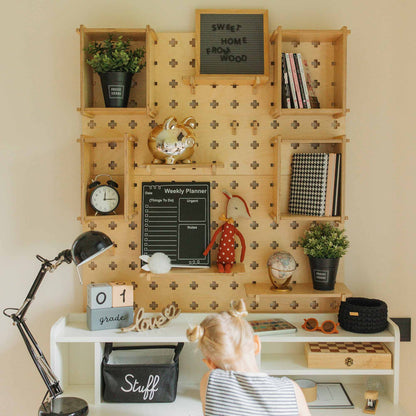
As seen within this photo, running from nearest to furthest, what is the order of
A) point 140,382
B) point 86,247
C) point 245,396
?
point 245,396 < point 86,247 < point 140,382

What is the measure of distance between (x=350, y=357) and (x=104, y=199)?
1.37m

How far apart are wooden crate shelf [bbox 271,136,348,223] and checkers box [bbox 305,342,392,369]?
61 cm

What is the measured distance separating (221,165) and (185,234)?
39 centimetres

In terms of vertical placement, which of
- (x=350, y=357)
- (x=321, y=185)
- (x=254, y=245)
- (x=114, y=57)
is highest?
(x=114, y=57)

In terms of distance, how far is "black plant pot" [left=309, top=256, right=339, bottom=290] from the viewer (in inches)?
98.3

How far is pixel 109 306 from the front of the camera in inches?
97.7

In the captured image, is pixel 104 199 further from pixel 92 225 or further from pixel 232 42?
pixel 232 42

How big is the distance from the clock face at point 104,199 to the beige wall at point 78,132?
8.0 inches

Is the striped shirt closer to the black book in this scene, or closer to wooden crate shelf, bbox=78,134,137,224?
wooden crate shelf, bbox=78,134,137,224

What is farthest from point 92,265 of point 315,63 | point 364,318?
point 315,63

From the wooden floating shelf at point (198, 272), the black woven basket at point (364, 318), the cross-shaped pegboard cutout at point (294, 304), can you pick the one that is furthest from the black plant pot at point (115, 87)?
the black woven basket at point (364, 318)

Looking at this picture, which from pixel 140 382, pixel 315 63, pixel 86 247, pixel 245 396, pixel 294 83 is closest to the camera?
pixel 245 396

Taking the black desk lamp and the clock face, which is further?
the clock face

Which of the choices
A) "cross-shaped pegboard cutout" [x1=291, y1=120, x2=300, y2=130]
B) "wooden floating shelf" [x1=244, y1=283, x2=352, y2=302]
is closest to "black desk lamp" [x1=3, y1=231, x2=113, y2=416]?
"wooden floating shelf" [x1=244, y1=283, x2=352, y2=302]
